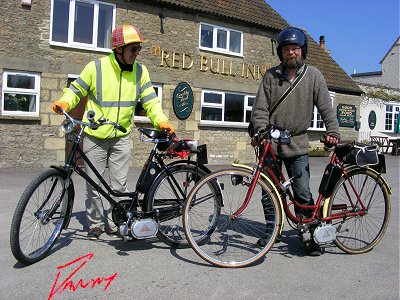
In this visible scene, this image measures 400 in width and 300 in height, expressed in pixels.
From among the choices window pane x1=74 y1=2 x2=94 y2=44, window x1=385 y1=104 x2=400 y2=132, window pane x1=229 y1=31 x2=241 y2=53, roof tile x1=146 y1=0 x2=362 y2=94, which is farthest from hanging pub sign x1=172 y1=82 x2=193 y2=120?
window x1=385 y1=104 x2=400 y2=132

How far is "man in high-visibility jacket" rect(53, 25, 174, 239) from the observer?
165 inches

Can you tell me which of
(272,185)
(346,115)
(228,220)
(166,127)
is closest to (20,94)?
(166,127)

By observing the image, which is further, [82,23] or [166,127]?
[82,23]

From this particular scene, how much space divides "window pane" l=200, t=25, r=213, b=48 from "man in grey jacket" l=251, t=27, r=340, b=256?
34.7 feet

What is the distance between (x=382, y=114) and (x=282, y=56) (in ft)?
76.6

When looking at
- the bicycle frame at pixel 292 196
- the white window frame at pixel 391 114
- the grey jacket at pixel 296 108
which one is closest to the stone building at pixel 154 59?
the grey jacket at pixel 296 108

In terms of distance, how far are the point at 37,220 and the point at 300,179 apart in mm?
2463

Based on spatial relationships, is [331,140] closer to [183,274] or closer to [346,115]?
[183,274]

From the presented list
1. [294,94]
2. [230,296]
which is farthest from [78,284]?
[294,94]

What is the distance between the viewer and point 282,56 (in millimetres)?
4242

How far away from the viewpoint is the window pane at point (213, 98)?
14.6m

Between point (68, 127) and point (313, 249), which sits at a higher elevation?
point (68, 127)

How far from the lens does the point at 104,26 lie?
40.8ft

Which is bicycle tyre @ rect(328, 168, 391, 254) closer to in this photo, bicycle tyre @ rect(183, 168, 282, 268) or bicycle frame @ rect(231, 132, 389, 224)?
bicycle frame @ rect(231, 132, 389, 224)
